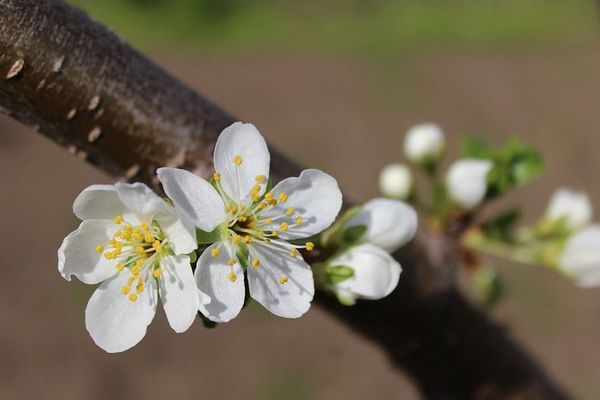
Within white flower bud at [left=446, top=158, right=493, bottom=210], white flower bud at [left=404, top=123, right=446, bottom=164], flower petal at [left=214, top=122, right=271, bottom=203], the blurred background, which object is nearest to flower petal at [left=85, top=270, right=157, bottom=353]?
flower petal at [left=214, top=122, right=271, bottom=203]

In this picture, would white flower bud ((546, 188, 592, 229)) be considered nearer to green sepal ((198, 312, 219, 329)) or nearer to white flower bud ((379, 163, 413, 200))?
white flower bud ((379, 163, 413, 200))

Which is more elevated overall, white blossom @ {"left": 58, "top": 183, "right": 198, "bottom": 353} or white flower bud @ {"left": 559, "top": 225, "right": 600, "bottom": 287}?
white flower bud @ {"left": 559, "top": 225, "right": 600, "bottom": 287}

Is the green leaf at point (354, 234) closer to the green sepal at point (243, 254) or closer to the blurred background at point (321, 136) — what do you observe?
the green sepal at point (243, 254)

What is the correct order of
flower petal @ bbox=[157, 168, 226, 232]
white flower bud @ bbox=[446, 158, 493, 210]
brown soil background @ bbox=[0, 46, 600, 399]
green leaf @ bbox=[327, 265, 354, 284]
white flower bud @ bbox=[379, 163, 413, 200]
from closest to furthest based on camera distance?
flower petal @ bbox=[157, 168, 226, 232], green leaf @ bbox=[327, 265, 354, 284], white flower bud @ bbox=[446, 158, 493, 210], white flower bud @ bbox=[379, 163, 413, 200], brown soil background @ bbox=[0, 46, 600, 399]

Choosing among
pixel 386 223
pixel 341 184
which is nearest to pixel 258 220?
pixel 386 223

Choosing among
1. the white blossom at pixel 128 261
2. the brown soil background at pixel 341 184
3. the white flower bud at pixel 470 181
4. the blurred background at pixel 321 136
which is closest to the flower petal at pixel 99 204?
the white blossom at pixel 128 261

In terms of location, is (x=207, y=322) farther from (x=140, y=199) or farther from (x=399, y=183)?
(x=399, y=183)
